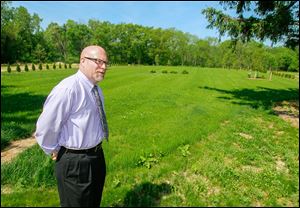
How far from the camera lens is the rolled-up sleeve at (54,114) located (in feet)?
11.2

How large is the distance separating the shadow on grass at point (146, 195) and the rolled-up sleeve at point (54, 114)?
8.00 ft

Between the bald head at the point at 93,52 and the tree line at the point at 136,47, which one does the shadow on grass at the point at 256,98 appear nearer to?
the bald head at the point at 93,52

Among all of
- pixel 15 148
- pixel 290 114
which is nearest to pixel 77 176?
pixel 15 148

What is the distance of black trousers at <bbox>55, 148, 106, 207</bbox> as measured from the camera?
11.8 ft

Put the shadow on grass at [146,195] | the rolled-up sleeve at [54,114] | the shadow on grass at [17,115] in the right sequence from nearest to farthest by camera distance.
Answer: the rolled-up sleeve at [54,114], the shadow on grass at [146,195], the shadow on grass at [17,115]

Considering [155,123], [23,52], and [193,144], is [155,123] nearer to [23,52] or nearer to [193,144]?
Result: [193,144]

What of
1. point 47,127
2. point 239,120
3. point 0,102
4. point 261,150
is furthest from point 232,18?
point 47,127

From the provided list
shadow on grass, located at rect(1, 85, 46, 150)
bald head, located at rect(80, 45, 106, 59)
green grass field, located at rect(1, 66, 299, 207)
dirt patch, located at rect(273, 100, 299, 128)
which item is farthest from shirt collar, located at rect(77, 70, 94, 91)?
dirt patch, located at rect(273, 100, 299, 128)

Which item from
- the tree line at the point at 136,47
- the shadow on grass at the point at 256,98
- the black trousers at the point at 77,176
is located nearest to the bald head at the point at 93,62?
the black trousers at the point at 77,176

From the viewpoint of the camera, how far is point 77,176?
362 cm

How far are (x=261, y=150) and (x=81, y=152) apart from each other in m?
6.97

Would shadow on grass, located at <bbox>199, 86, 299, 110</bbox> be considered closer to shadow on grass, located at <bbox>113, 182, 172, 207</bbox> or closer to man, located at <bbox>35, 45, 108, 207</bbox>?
shadow on grass, located at <bbox>113, 182, 172, 207</bbox>

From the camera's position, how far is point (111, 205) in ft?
17.8

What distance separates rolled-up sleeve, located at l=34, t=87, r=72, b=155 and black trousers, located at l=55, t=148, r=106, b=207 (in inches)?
10.3
